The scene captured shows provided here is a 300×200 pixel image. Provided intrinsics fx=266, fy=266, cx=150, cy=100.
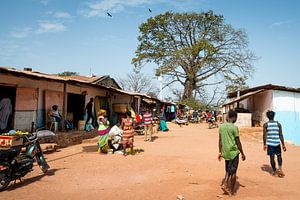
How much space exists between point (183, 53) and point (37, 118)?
72.8ft

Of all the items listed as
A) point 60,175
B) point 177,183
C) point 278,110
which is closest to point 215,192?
point 177,183

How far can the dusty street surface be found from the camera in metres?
4.88

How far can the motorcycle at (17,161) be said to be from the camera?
5082 mm

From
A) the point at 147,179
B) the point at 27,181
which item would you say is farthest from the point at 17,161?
the point at 147,179

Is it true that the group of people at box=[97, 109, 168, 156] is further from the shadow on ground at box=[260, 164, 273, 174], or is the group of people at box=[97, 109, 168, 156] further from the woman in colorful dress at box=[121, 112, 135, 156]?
the shadow on ground at box=[260, 164, 273, 174]

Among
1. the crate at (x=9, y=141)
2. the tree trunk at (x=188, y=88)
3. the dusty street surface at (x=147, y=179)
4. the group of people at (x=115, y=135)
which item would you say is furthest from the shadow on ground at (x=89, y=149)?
the tree trunk at (x=188, y=88)

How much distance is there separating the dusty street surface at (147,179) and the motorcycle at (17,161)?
223mm

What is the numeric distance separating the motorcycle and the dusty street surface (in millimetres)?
223

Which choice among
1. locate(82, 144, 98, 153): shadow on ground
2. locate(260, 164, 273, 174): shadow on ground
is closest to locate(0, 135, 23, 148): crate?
locate(82, 144, 98, 153): shadow on ground

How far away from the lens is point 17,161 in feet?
17.7

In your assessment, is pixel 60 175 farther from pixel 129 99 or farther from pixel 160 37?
pixel 160 37

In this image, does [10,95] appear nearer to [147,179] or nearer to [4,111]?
[4,111]

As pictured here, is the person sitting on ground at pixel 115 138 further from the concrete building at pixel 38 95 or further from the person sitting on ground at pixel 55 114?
the person sitting on ground at pixel 55 114

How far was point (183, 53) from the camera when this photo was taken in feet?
99.9
